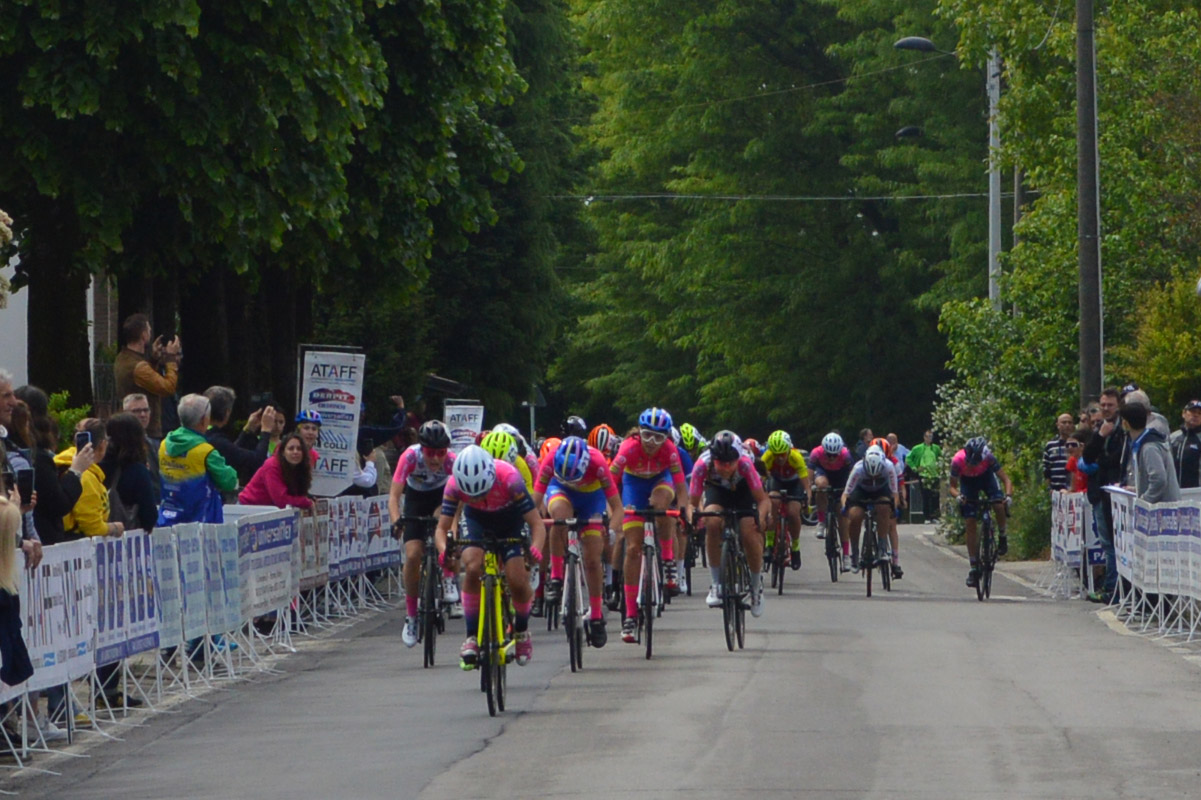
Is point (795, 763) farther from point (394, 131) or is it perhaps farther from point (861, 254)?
point (861, 254)

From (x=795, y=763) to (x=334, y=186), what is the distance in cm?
1338

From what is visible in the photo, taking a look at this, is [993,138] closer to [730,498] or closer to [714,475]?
[730,498]

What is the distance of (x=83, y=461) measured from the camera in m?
12.2

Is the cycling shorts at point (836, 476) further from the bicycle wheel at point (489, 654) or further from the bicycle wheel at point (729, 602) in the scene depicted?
the bicycle wheel at point (489, 654)

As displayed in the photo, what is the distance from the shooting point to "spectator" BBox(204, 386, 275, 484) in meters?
17.7

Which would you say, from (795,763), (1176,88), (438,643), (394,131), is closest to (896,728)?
(795,763)

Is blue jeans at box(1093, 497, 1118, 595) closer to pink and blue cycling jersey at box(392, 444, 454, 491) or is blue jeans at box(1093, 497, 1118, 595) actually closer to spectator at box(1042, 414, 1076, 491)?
spectator at box(1042, 414, 1076, 491)

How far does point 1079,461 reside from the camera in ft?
78.1

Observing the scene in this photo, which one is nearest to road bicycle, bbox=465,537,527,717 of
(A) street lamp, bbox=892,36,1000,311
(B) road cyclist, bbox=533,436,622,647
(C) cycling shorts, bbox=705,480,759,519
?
A: (B) road cyclist, bbox=533,436,622,647

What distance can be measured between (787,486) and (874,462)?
1.38m

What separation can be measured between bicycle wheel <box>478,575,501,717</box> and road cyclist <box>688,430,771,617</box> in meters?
4.64

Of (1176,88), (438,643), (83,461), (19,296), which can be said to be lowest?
(438,643)

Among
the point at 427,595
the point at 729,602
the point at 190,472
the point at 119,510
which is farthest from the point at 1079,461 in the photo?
the point at 119,510

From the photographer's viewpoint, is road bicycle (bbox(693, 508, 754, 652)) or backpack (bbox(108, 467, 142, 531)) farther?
road bicycle (bbox(693, 508, 754, 652))
